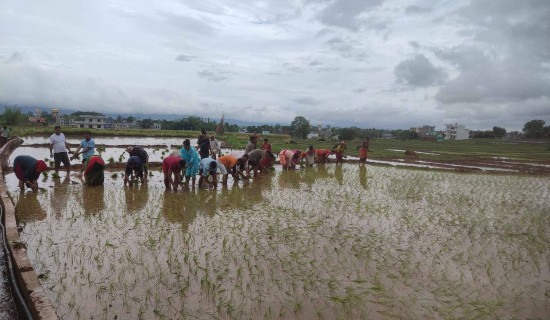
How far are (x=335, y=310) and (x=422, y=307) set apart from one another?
1.02m

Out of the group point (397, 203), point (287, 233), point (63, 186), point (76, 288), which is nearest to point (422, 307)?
point (287, 233)

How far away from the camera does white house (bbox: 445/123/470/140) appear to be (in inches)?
3780

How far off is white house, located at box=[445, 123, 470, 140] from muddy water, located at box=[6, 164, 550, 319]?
9913 cm

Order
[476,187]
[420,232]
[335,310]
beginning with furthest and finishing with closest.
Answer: [476,187], [420,232], [335,310]

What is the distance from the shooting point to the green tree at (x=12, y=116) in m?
40.0

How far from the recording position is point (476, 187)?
12.3 m

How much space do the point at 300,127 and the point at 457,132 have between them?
59148 mm

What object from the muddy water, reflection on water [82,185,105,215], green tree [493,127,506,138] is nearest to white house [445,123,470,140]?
green tree [493,127,506,138]

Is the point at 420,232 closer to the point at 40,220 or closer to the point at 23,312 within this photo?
the point at 23,312

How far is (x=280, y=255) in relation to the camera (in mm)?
5016

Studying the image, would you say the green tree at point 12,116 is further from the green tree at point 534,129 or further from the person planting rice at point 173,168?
the green tree at point 534,129

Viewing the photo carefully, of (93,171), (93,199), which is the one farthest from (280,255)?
(93,171)

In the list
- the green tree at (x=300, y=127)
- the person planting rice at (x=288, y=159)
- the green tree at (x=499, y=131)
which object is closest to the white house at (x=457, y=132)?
the green tree at (x=499, y=131)

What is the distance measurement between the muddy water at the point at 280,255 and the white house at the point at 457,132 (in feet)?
325
